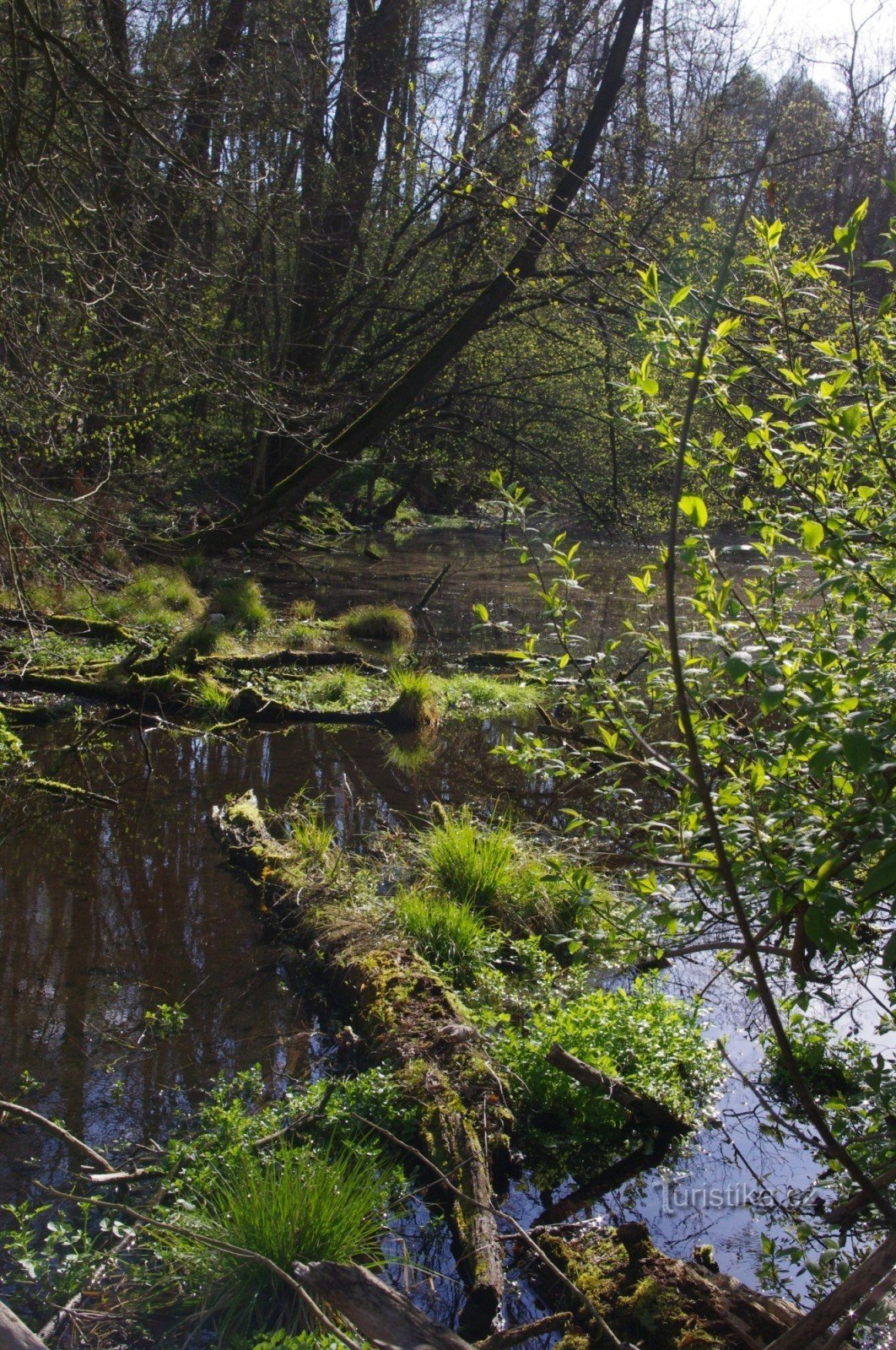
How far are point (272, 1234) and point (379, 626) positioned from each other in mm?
11951

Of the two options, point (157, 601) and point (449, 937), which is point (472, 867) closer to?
point (449, 937)

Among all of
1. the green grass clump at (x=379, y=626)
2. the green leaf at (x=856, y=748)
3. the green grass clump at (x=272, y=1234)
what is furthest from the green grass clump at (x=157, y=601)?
the green leaf at (x=856, y=748)

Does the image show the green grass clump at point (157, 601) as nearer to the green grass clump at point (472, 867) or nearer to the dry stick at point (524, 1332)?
the green grass clump at point (472, 867)

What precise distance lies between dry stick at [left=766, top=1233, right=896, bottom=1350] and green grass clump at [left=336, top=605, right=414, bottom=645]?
12567 millimetres

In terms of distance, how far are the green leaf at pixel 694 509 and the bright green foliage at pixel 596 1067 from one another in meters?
2.80

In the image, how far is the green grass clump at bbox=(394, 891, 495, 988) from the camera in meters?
5.51

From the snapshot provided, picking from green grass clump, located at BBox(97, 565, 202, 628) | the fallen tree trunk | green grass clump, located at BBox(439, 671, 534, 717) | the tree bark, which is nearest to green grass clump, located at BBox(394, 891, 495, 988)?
the fallen tree trunk

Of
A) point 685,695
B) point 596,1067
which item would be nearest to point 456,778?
point 596,1067

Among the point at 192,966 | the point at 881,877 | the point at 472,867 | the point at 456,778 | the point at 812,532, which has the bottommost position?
the point at 192,966

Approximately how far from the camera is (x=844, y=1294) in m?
2.01

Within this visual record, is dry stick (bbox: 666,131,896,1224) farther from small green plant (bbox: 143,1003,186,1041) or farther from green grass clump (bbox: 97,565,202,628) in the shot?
green grass clump (bbox: 97,565,202,628)

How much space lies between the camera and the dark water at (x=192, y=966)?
4066mm

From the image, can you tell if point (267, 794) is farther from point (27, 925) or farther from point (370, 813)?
point (27, 925)

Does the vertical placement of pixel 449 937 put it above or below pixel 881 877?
below
